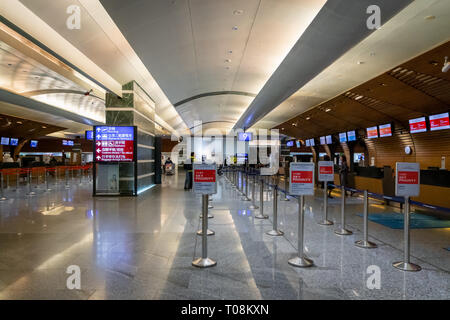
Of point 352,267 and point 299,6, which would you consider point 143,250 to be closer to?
point 352,267

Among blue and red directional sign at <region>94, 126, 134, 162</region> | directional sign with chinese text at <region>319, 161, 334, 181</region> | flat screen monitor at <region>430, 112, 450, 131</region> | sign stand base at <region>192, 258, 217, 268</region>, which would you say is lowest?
sign stand base at <region>192, 258, 217, 268</region>

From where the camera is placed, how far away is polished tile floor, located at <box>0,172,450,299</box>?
3.04 meters

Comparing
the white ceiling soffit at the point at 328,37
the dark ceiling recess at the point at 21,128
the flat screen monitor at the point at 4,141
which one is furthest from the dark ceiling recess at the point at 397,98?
the flat screen monitor at the point at 4,141

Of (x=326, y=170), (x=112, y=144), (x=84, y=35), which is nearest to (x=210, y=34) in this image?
(x=84, y=35)

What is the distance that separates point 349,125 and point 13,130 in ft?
82.2

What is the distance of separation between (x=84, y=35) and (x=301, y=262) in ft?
20.9

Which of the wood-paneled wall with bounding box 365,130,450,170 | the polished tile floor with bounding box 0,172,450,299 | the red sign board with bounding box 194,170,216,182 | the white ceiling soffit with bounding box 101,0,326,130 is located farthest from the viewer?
the wood-paneled wall with bounding box 365,130,450,170

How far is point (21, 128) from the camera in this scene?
23562 millimetres

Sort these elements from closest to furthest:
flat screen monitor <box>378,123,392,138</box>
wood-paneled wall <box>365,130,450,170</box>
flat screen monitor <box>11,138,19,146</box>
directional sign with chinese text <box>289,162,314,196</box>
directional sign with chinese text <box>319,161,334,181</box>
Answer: directional sign with chinese text <box>289,162,314,196</box>
directional sign with chinese text <box>319,161,334,181</box>
wood-paneled wall <box>365,130,450,170</box>
flat screen monitor <box>378,123,392,138</box>
flat screen monitor <box>11,138,19,146</box>

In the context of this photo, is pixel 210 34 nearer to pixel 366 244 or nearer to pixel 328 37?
pixel 328 37

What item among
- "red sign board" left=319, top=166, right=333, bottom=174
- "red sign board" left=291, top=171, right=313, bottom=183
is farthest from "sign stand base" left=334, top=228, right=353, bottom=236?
"red sign board" left=291, top=171, right=313, bottom=183

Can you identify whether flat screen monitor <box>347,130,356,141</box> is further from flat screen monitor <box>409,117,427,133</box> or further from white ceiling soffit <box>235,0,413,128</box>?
white ceiling soffit <box>235,0,413,128</box>

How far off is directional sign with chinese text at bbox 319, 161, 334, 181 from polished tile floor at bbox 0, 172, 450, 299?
3.13 feet

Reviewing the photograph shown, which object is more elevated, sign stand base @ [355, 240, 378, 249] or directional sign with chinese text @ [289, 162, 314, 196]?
directional sign with chinese text @ [289, 162, 314, 196]
